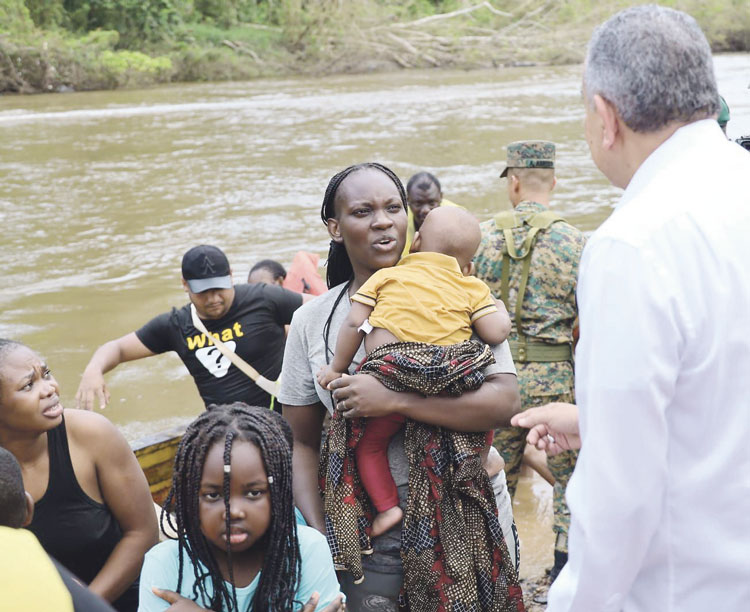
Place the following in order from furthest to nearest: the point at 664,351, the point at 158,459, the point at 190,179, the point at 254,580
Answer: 1. the point at 190,179
2. the point at 158,459
3. the point at 254,580
4. the point at 664,351

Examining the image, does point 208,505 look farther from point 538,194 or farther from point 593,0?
point 593,0

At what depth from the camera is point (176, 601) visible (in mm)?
2402

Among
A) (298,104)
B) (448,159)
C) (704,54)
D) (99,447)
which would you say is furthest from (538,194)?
(298,104)

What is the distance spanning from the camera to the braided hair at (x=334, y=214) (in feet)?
8.96

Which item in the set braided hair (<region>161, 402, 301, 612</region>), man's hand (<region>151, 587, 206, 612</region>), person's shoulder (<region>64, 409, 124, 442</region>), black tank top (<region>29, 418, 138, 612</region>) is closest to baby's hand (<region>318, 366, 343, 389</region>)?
braided hair (<region>161, 402, 301, 612</region>)

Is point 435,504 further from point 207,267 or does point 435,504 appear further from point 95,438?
point 207,267

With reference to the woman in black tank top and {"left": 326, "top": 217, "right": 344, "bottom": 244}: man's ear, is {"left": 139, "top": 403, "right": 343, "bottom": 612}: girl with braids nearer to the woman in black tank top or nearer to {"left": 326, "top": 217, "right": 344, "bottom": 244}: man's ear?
the woman in black tank top

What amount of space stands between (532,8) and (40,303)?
3130 centimetres

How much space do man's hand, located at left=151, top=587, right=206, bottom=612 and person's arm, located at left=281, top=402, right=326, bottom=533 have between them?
41 centimetres

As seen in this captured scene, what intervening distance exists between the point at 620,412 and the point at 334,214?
1.40m

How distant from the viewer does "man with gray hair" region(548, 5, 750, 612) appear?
5.01 feet

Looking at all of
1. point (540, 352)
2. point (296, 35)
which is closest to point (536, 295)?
point (540, 352)

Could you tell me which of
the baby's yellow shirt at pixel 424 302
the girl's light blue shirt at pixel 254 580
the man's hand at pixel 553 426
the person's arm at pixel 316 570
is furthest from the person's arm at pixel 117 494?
the man's hand at pixel 553 426

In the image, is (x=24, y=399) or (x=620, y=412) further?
(x=24, y=399)
